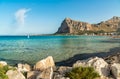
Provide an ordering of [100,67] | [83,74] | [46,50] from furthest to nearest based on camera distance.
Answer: [46,50] → [100,67] → [83,74]

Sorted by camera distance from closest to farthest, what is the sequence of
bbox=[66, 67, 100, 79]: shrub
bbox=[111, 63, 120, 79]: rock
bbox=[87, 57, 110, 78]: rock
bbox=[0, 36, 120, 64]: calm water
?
bbox=[66, 67, 100, 79]: shrub, bbox=[111, 63, 120, 79]: rock, bbox=[87, 57, 110, 78]: rock, bbox=[0, 36, 120, 64]: calm water

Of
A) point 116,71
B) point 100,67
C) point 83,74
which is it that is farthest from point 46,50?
point 116,71

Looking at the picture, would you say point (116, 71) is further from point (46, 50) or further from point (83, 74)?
point (46, 50)

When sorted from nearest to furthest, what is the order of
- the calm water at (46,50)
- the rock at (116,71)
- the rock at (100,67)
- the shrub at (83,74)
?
the shrub at (83,74) < the rock at (116,71) < the rock at (100,67) < the calm water at (46,50)

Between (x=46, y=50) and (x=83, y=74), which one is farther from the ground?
(x=83, y=74)

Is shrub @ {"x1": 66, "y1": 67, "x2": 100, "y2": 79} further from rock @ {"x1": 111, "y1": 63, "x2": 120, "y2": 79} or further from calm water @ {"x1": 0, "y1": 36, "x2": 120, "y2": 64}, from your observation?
calm water @ {"x1": 0, "y1": 36, "x2": 120, "y2": 64}

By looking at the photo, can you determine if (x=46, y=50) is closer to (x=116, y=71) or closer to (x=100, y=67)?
(x=100, y=67)

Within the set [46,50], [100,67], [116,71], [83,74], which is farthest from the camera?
[46,50]

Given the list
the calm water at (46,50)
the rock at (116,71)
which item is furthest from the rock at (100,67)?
the calm water at (46,50)

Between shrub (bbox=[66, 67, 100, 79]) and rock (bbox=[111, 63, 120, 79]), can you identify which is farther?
rock (bbox=[111, 63, 120, 79])

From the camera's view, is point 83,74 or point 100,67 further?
point 100,67

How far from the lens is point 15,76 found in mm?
16359

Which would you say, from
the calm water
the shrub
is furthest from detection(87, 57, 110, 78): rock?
the calm water

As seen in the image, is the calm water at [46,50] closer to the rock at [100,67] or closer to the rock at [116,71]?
the rock at [100,67]
